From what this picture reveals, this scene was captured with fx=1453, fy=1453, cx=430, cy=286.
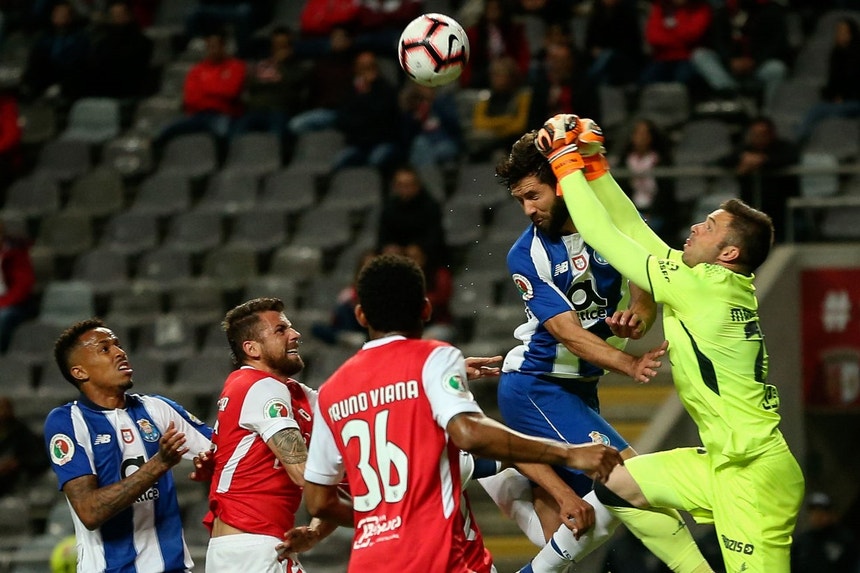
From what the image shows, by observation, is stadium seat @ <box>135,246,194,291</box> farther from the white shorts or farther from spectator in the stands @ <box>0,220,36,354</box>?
the white shorts

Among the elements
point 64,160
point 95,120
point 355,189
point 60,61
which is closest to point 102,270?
point 64,160

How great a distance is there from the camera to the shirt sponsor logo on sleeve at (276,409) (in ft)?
19.6

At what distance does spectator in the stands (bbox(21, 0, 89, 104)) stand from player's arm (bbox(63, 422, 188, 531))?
9953mm

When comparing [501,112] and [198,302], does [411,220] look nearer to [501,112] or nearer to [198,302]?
[501,112]

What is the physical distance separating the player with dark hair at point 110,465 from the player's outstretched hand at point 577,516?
162 centimetres

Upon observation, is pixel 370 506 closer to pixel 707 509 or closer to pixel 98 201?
pixel 707 509

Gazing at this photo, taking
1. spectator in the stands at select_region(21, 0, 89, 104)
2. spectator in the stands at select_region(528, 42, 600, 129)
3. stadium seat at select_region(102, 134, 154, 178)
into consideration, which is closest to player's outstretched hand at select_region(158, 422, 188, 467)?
spectator in the stands at select_region(528, 42, 600, 129)

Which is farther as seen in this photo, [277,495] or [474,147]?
[474,147]

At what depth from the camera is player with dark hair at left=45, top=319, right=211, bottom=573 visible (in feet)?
19.7

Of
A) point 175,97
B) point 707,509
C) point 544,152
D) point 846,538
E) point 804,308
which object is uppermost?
point 175,97

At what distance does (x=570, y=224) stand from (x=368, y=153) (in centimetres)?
696

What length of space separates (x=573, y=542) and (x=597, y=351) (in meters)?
0.89

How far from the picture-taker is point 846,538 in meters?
9.95

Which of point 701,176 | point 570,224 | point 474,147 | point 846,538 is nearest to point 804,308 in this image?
point 701,176
